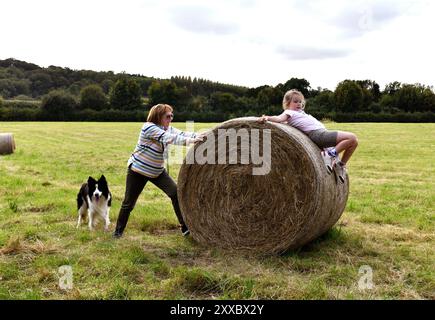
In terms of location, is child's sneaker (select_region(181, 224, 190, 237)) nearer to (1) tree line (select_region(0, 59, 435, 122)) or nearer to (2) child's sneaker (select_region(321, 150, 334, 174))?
(2) child's sneaker (select_region(321, 150, 334, 174))

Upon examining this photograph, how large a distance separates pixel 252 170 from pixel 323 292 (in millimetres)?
1959

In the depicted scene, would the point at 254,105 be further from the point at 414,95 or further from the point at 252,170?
the point at 252,170

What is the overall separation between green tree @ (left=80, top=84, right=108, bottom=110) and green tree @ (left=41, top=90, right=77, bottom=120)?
10.6 feet

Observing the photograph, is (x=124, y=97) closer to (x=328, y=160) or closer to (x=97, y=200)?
(x=97, y=200)

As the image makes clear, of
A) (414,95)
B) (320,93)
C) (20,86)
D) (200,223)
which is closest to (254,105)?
(320,93)

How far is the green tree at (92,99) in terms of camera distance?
239ft

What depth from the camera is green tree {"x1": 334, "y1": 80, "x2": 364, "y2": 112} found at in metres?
68.0

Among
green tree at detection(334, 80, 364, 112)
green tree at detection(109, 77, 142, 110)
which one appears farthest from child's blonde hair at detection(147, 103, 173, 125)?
green tree at detection(109, 77, 142, 110)

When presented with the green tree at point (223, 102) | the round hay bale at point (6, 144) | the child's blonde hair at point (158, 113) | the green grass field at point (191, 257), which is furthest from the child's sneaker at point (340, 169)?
the green tree at point (223, 102)

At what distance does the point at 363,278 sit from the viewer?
4914 mm

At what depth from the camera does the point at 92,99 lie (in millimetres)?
74250

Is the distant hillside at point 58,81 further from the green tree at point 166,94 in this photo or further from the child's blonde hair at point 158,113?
the child's blonde hair at point 158,113

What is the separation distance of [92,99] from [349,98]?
37760 millimetres

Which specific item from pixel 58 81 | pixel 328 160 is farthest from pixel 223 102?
pixel 328 160
